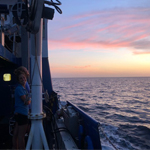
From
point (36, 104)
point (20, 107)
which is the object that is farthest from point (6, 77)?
point (36, 104)

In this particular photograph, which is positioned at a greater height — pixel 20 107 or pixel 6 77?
pixel 6 77

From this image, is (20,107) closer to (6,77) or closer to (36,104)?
(36,104)

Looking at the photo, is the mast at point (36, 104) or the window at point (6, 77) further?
the window at point (6, 77)

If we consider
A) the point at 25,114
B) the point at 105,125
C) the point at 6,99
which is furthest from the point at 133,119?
the point at 25,114

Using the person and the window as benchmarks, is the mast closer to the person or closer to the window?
the person

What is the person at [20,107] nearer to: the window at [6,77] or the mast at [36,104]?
the mast at [36,104]

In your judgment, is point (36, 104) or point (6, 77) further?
point (6, 77)

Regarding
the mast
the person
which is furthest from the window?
the mast

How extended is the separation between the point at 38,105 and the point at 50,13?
1.53m

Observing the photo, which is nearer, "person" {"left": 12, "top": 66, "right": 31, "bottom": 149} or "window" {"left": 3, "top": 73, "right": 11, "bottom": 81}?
"person" {"left": 12, "top": 66, "right": 31, "bottom": 149}

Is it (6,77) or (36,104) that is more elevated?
(6,77)

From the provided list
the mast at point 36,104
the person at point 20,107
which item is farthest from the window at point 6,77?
the mast at point 36,104

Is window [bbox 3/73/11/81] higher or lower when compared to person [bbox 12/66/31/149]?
higher

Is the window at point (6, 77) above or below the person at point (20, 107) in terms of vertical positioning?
above
